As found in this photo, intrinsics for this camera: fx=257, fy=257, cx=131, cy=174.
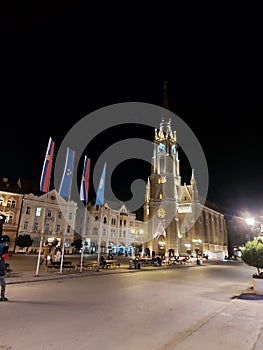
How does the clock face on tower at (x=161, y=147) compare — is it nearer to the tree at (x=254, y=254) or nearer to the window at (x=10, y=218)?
the window at (x=10, y=218)

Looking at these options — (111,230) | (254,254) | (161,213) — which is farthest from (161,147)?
(254,254)

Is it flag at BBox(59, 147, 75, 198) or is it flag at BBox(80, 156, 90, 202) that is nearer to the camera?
flag at BBox(59, 147, 75, 198)

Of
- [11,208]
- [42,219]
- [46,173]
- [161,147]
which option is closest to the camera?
[46,173]

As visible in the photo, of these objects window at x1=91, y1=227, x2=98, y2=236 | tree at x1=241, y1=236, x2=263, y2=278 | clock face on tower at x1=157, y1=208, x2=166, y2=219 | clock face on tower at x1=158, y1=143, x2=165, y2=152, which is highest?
clock face on tower at x1=158, y1=143, x2=165, y2=152

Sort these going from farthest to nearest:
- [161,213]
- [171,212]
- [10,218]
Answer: [161,213] → [171,212] → [10,218]

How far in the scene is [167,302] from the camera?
10219 mm

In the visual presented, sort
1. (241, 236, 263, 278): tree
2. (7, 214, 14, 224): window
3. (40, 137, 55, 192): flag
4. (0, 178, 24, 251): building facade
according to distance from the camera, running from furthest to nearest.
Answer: (7, 214, 14, 224): window → (0, 178, 24, 251): building facade → (40, 137, 55, 192): flag → (241, 236, 263, 278): tree

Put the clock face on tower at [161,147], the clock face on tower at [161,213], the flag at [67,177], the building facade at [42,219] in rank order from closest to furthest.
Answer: the flag at [67,177] → the building facade at [42,219] → the clock face on tower at [161,213] → the clock face on tower at [161,147]

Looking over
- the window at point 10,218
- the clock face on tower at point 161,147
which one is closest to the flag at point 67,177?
the window at point 10,218

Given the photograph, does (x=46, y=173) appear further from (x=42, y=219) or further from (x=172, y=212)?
(x=172, y=212)

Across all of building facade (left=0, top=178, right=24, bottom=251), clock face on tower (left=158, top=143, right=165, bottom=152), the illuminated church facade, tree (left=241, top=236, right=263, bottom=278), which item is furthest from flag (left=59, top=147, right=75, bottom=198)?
clock face on tower (left=158, top=143, right=165, bottom=152)

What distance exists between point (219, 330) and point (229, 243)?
328 ft

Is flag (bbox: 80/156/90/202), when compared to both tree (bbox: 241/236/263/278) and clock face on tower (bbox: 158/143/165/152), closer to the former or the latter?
tree (bbox: 241/236/263/278)

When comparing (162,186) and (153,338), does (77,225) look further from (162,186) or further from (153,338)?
(153,338)
